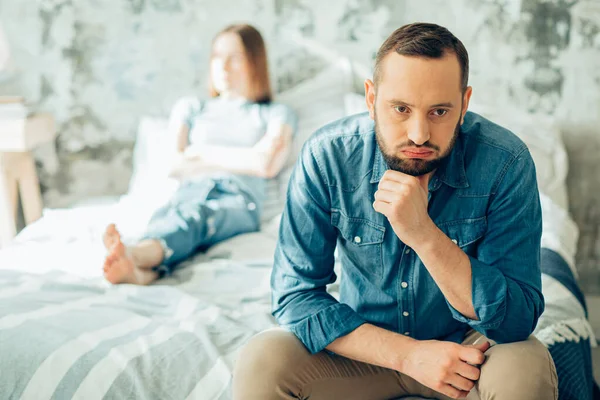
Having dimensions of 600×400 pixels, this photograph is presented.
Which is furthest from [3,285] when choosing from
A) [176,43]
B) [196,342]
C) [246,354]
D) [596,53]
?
[596,53]

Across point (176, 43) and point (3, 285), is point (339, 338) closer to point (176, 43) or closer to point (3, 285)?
point (3, 285)

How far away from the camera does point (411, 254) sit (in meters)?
1.12

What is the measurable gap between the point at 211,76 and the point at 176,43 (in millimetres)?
325

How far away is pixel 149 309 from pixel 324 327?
52 cm

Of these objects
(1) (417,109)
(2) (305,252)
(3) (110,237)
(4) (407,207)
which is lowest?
(3) (110,237)

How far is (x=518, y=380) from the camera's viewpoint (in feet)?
3.02

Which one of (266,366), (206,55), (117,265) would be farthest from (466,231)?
(206,55)

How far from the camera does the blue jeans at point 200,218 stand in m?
1.72

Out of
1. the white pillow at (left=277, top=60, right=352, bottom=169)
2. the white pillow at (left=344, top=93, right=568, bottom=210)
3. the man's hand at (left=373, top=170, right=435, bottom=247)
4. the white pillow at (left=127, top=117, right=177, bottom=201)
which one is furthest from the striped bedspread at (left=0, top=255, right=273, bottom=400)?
the white pillow at (left=344, top=93, right=568, bottom=210)

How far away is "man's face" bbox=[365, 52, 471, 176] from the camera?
987mm

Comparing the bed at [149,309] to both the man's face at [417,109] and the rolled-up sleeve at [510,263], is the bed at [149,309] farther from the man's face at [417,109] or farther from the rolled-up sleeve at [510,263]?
the man's face at [417,109]

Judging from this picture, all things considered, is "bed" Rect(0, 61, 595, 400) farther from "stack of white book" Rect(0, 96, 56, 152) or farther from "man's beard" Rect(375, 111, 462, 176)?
"man's beard" Rect(375, 111, 462, 176)

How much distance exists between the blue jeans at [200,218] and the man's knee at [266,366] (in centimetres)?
74

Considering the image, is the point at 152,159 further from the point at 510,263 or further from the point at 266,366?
the point at 510,263
